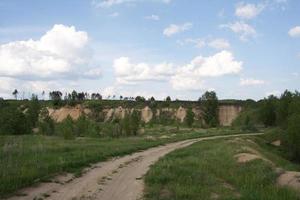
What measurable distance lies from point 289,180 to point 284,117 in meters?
84.8

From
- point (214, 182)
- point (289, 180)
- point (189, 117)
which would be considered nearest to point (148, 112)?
point (189, 117)

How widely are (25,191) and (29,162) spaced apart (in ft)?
25.4

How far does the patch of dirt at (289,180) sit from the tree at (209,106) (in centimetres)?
12570

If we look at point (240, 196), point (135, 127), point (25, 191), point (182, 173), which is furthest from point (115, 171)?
point (135, 127)

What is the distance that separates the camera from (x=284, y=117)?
103 m

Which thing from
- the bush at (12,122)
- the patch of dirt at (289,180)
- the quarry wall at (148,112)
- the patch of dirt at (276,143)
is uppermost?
the quarry wall at (148,112)

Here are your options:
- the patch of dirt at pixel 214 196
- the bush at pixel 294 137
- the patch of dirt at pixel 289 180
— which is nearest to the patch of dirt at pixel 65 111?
the bush at pixel 294 137

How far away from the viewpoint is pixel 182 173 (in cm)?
2259

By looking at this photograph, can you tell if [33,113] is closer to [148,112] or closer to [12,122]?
[12,122]

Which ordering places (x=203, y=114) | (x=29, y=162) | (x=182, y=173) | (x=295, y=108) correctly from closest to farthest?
Answer: 1. (x=182, y=173)
2. (x=29, y=162)
3. (x=295, y=108)
4. (x=203, y=114)

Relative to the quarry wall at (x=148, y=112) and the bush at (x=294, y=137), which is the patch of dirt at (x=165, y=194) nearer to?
the bush at (x=294, y=137)

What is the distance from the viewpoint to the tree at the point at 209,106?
500 ft

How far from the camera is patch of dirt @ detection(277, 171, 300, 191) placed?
20.0 metres

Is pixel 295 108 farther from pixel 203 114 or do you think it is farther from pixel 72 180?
pixel 203 114
